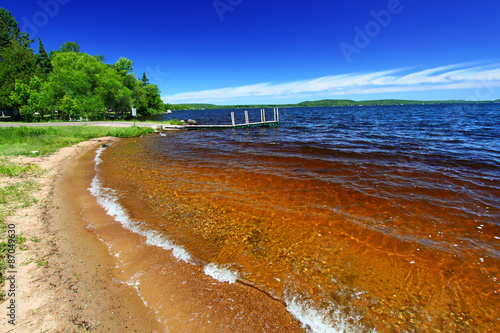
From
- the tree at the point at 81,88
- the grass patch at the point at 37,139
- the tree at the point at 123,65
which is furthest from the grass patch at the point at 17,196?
the tree at the point at 123,65

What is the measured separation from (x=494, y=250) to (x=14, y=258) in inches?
419

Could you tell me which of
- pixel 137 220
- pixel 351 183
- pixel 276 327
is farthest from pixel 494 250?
pixel 137 220

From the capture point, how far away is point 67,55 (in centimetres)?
4738

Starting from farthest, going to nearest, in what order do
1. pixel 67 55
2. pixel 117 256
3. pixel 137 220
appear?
pixel 67 55 < pixel 137 220 < pixel 117 256

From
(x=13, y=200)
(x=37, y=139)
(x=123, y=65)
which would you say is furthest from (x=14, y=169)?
(x=123, y=65)

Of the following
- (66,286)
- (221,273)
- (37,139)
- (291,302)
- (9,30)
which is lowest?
(291,302)

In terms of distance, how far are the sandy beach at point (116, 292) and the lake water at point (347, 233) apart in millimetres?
424

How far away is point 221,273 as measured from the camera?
13.7 feet

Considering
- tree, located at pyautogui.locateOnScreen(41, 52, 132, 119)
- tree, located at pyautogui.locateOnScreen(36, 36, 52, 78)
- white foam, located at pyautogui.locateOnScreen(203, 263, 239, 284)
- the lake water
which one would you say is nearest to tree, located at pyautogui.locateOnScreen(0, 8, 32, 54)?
tree, located at pyautogui.locateOnScreen(36, 36, 52, 78)

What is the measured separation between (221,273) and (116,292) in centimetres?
186

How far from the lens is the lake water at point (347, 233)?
11.7ft

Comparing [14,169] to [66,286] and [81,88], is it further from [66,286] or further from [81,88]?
[81,88]

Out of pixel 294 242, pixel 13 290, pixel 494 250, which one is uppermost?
pixel 13 290

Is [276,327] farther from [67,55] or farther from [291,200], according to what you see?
[67,55]
